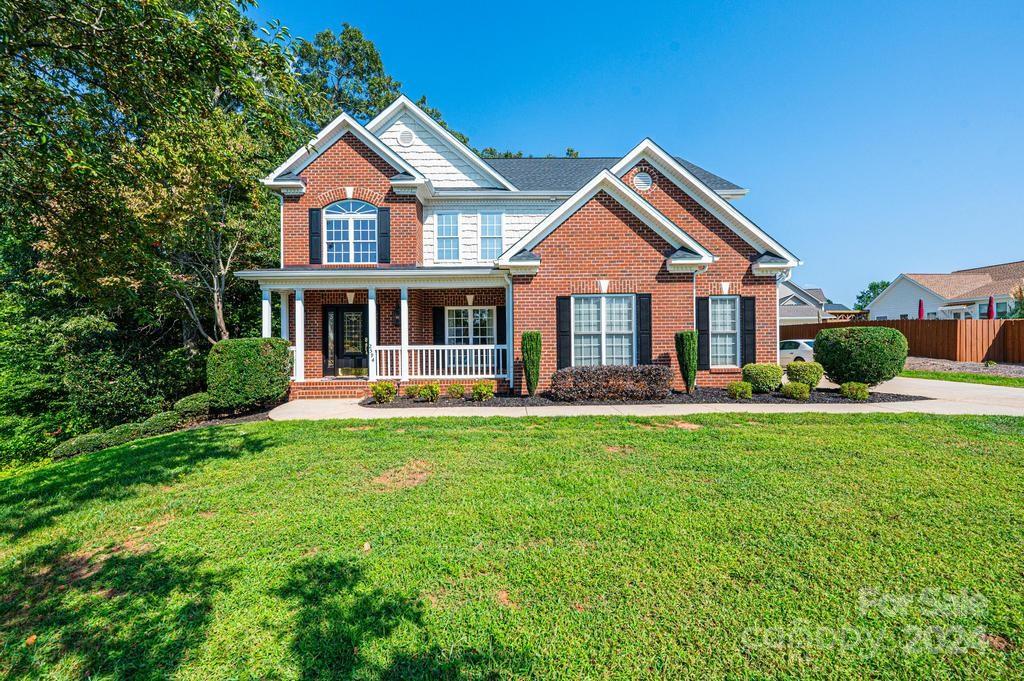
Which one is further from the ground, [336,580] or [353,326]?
[353,326]

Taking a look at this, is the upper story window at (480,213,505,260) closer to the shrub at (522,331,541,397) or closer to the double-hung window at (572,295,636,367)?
the double-hung window at (572,295,636,367)

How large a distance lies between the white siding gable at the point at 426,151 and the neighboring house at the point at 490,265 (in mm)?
53

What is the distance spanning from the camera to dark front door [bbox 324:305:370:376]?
46.3ft

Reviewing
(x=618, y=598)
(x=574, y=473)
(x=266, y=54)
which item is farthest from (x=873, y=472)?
(x=266, y=54)

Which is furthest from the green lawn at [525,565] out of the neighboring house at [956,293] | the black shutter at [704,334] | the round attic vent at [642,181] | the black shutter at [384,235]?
the neighboring house at [956,293]

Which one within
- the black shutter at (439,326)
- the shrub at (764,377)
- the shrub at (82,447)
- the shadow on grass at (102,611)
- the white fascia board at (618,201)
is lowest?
the shrub at (82,447)

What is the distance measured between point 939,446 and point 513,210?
12.4 meters

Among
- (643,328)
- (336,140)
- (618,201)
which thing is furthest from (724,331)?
(336,140)

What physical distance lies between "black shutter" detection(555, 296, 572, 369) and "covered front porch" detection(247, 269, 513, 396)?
1.39 m

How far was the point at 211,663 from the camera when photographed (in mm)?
2516

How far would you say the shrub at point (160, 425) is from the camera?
9.28m

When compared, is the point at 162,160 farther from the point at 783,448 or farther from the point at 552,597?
the point at 783,448

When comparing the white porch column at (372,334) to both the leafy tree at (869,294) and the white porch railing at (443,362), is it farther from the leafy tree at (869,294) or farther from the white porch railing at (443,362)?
the leafy tree at (869,294)

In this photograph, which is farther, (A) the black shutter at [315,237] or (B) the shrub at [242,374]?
(A) the black shutter at [315,237]
